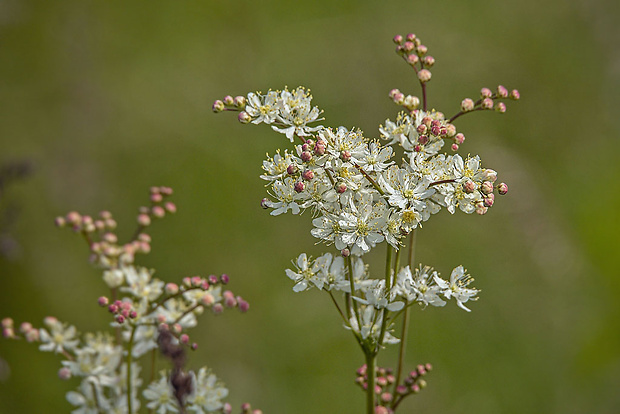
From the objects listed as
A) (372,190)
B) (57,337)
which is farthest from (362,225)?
(57,337)

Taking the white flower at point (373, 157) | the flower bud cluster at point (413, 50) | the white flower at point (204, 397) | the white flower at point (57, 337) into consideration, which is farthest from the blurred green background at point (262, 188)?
the white flower at point (373, 157)

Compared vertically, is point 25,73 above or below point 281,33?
below

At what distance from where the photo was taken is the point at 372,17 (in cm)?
365

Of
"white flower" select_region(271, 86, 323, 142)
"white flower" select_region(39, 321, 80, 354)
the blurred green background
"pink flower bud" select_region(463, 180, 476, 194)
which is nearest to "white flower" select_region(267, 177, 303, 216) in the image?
"white flower" select_region(271, 86, 323, 142)

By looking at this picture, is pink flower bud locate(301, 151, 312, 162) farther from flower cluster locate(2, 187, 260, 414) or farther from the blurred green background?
the blurred green background

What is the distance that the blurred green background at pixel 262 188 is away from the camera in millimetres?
3021

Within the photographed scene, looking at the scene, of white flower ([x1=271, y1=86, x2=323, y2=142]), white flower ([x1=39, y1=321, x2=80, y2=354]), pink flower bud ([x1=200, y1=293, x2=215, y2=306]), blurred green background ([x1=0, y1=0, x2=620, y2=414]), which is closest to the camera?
white flower ([x1=271, y1=86, x2=323, y2=142])

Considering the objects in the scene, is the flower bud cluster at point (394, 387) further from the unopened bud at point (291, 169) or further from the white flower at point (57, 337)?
the white flower at point (57, 337)

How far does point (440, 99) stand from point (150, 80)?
160cm

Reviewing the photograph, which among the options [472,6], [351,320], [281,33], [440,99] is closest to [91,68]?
[281,33]

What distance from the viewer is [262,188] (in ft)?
10.4

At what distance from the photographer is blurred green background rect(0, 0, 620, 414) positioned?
302cm

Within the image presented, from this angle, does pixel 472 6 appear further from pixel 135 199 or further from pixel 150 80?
pixel 135 199

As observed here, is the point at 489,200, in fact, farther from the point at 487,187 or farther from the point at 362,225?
the point at 362,225
